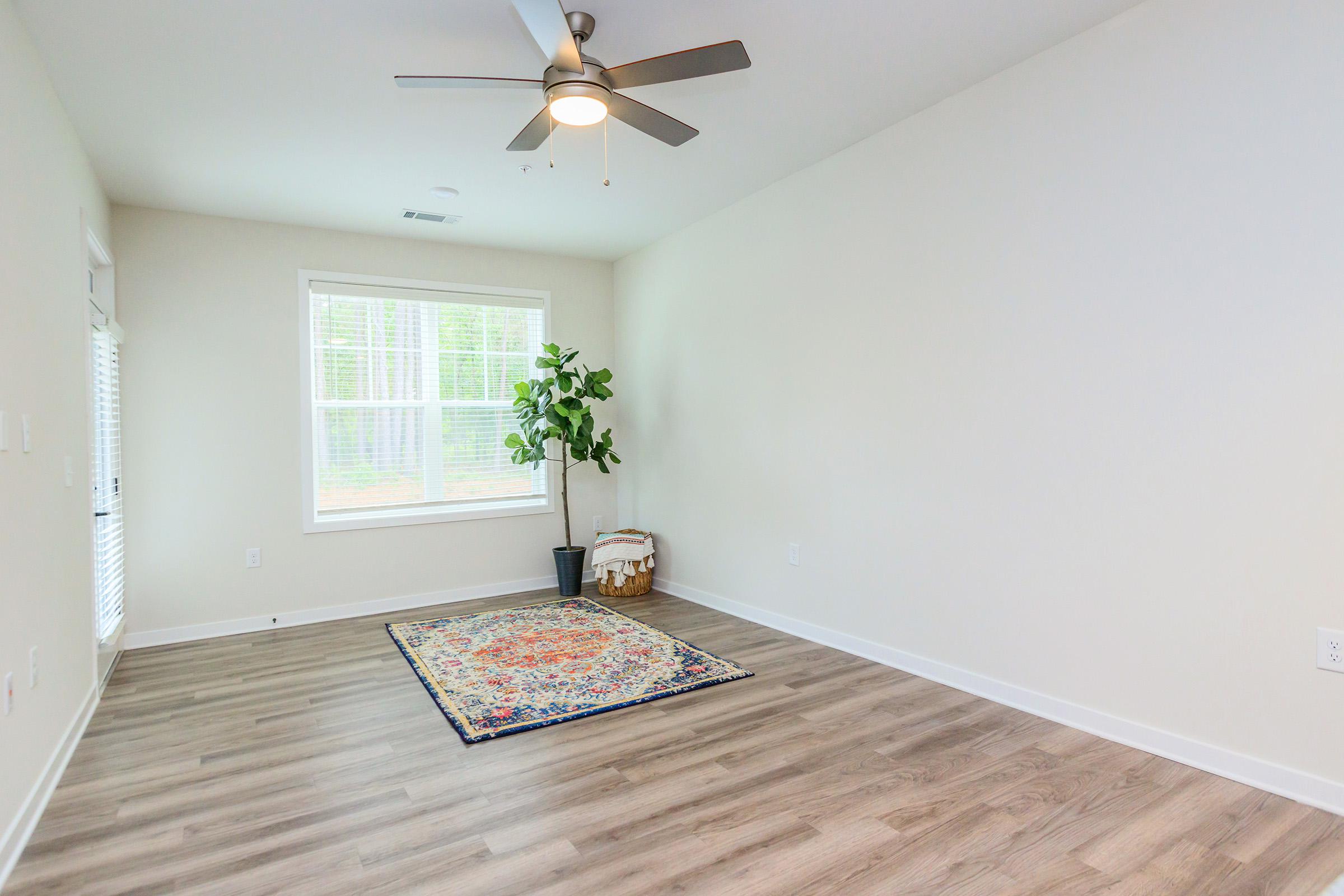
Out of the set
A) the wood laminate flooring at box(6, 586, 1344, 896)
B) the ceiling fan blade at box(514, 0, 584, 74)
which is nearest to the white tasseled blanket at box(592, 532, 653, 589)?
the wood laminate flooring at box(6, 586, 1344, 896)

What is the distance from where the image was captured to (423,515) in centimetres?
514

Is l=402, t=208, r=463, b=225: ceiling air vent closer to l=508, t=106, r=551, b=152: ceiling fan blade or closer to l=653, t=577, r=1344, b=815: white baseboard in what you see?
l=508, t=106, r=551, b=152: ceiling fan blade

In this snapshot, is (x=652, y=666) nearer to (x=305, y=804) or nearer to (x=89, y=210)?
(x=305, y=804)

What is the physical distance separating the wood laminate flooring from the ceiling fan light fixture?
7.36 feet

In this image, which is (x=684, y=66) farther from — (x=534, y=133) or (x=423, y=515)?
(x=423, y=515)

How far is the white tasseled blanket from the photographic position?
5176 mm

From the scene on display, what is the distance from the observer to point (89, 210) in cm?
356

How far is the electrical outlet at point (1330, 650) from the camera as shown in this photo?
2.16 meters

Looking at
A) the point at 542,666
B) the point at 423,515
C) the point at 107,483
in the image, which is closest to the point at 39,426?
the point at 107,483

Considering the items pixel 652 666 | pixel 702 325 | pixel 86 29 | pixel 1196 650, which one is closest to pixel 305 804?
pixel 652 666

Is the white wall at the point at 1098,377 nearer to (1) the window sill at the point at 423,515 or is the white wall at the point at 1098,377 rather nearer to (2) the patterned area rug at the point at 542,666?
(2) the patterned area rug at the point at 542,666

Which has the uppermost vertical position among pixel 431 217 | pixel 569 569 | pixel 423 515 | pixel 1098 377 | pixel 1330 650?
pixel 431 217

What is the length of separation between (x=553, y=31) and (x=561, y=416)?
3177mm

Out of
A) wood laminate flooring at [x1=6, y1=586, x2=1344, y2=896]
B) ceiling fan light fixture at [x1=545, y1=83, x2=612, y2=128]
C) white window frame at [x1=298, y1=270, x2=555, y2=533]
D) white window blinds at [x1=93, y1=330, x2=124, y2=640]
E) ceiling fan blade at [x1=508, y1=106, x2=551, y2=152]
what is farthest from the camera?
white window frame at [x1=298, y1=270, x2=555, y2=533]
